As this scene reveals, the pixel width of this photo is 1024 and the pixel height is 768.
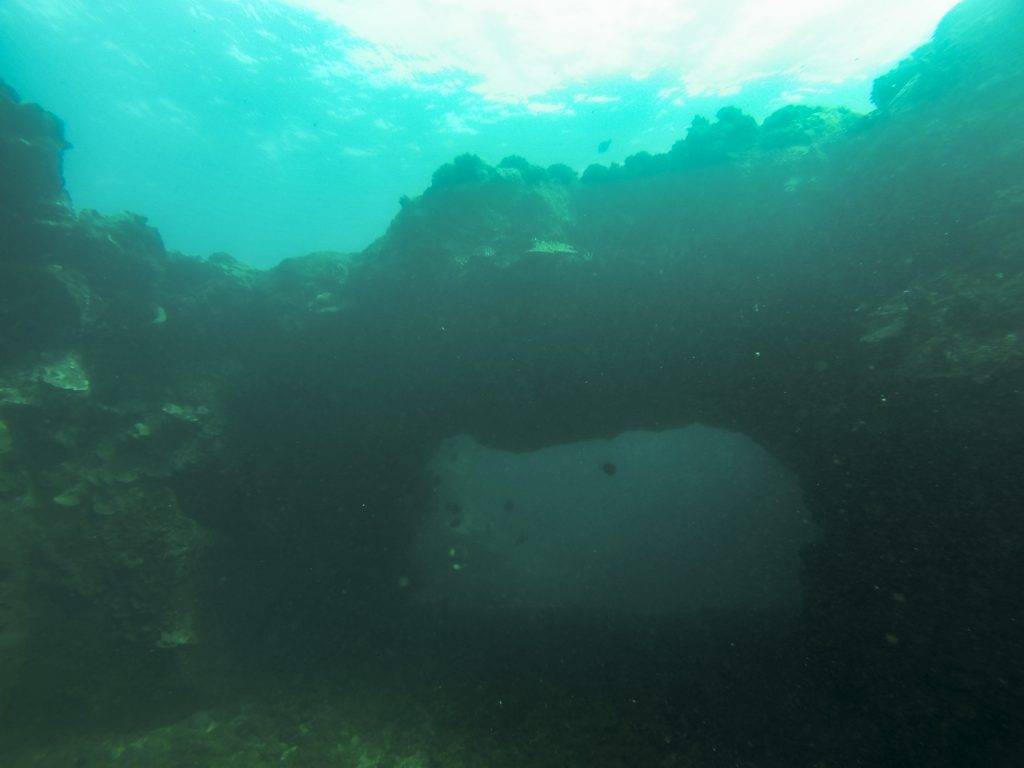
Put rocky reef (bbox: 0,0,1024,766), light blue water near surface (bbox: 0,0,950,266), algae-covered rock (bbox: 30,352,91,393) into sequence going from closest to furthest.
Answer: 1. rocky reef (bbox: 0,0,1024,766)
2. algae-covered rock (bbox: 30,352,91,393)
3. light blue water near surface (bbox: 0,0,950,266)

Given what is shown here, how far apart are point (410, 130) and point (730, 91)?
19903 millimetres

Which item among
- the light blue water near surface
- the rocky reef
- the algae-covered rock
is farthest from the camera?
the light blue water near surface

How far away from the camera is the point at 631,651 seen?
9.15 metres

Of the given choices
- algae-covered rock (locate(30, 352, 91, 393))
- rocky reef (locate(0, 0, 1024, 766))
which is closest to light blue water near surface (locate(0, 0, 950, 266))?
rocky reef (locate(0, 0, 1024, 766))

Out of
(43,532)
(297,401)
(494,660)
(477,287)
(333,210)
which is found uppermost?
(333,210)

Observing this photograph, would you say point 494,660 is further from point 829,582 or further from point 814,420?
point 814,420

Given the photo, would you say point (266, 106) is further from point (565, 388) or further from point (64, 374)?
point (565, 388)

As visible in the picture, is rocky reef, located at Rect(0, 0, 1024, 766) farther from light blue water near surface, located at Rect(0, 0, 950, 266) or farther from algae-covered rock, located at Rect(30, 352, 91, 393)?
light blue water near surface, located at Rect(0, 0, 950, 266)

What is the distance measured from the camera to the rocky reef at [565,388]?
6988 mm

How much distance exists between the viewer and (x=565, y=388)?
11.7 metres

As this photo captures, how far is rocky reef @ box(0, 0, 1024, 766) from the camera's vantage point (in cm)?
699

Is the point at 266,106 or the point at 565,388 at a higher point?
the point at 266,106

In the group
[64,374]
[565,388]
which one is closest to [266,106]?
[64,374]

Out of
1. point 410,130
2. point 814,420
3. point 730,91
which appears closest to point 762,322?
point 814,420
